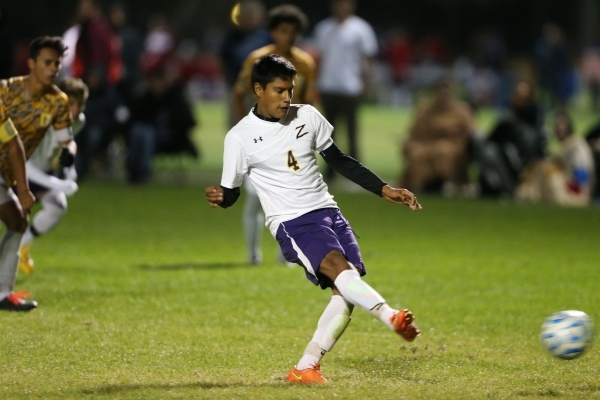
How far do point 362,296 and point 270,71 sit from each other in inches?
55.6

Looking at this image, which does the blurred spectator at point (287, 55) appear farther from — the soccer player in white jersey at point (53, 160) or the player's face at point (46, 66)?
the player's face at point (46, 66)

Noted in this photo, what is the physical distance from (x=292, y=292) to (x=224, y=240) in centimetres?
335

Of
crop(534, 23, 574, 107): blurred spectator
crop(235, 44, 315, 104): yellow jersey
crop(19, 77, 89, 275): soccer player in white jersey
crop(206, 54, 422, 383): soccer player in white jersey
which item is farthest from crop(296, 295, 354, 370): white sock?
crop(534, 23, 574, 107): blurred spectator

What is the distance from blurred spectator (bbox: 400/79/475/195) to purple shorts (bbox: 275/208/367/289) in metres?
10.7

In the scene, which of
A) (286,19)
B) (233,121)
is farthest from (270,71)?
(233,121)

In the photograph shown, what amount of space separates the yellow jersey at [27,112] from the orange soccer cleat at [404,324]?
375 centimetres

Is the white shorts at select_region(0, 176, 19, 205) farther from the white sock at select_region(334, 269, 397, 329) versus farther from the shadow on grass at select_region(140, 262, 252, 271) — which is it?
the white sock at select_region(334, 269, 397, 329)

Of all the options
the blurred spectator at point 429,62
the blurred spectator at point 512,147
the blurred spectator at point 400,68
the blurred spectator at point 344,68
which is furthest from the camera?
the blurred spectator at point 429,62

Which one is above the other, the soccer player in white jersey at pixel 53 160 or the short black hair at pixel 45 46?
the short black hair at pixel 45 46

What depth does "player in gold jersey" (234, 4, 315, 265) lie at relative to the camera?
10.3 m

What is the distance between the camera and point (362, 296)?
600cm

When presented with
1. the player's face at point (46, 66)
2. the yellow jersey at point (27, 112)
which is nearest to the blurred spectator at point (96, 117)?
the yellow jersey at point (27, 112)

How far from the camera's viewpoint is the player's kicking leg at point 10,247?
27.1 feet

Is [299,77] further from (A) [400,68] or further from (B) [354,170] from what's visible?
(A) [400,68]
